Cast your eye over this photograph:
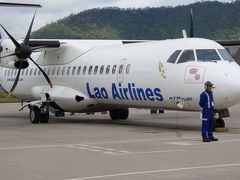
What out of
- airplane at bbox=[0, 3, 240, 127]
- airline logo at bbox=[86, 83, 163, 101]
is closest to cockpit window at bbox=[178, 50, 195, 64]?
airplane at bbox=[0, 3, 240, 127]

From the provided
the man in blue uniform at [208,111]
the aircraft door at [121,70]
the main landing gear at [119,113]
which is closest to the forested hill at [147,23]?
the main landing gear at [119,113]

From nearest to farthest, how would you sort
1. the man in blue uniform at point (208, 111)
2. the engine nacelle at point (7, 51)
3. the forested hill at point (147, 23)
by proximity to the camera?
the man in blue uniform at point (208, 111) < the engine nacelle at point (7, 51) < the forested hill at point (147, 23)

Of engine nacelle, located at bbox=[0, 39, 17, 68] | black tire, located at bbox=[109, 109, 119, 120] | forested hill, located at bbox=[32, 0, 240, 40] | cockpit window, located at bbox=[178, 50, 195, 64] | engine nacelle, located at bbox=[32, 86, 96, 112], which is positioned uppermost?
forested hill, located at bbox=[32, 0, 240, 40]

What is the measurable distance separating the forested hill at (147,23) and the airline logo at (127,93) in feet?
297

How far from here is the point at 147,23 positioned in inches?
4867

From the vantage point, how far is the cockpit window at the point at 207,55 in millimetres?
15781

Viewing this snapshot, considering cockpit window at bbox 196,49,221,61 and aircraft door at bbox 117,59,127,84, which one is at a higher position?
cockpit window at bbox 196,49,221,61

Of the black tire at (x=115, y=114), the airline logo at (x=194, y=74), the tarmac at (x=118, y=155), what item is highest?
the airline logo at (x=194, y=74)

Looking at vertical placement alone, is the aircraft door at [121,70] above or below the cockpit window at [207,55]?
below

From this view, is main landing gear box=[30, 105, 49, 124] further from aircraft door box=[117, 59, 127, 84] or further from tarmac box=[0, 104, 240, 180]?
tarmac box=[0, 104, 240, 180]

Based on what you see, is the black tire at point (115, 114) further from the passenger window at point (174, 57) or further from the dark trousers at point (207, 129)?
the dark trousers at point (207, 129)

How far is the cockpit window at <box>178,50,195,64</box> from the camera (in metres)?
16.0

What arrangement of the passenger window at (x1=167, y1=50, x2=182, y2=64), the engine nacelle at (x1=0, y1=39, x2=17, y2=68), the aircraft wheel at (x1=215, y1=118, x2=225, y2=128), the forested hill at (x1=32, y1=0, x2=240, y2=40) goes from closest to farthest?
the aircraft wheel at (x1=215, y1=118, x2=225, y2=128) → the passenger window at (x1=167, y1=50, x2=182, y2=64) → the engine nacelle at (x1=0, y1=39, x2=17, y2=68) → the forested hill at (x1=32, y1=0, x2=240, y2=40)

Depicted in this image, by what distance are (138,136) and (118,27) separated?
10645 centimetres
